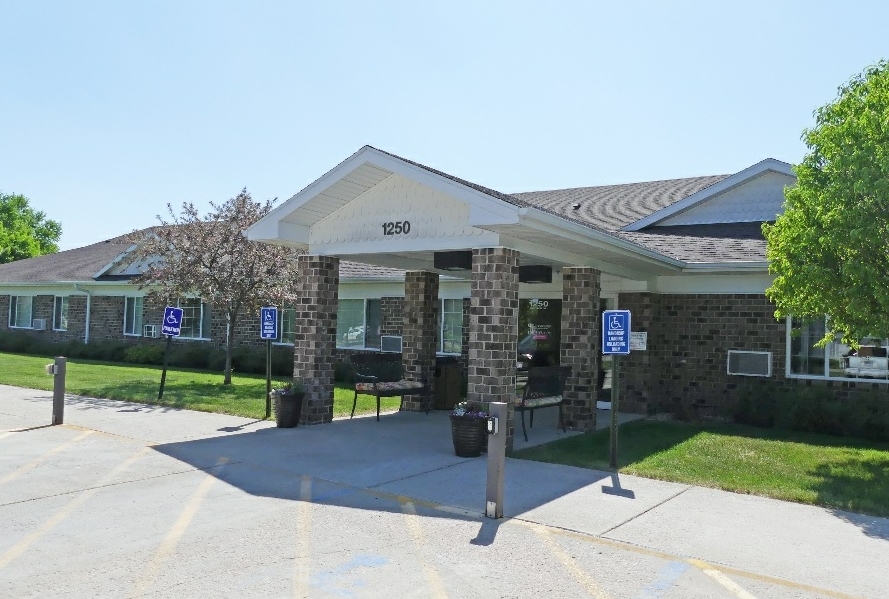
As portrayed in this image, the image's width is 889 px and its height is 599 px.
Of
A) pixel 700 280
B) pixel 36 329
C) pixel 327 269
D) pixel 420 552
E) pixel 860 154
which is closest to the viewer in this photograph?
pixel 420 552

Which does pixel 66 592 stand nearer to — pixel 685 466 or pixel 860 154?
pixel 685 466

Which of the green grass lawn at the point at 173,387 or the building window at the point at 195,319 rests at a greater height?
the building window at the point at 195,319

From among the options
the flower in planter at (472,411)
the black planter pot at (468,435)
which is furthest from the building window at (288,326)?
Answer: the black planter pot at (468,435)

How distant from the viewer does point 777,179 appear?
15.9 m

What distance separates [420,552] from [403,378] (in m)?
9.16

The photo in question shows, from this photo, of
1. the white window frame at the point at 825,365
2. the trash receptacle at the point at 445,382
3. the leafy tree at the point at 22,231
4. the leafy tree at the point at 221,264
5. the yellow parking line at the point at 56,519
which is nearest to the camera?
the yellow parking line at the point at 56,519

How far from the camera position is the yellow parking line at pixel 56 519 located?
559cm

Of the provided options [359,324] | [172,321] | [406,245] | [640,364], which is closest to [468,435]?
[406,245]

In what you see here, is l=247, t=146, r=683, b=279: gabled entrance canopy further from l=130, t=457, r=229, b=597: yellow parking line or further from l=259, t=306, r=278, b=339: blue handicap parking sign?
l=130, t=457, r=229, b=597: yellow parking line

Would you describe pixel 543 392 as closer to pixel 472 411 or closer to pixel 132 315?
pixel 472 411

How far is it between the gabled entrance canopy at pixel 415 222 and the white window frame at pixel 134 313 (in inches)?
661

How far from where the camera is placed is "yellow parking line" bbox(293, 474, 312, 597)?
16.8 feet

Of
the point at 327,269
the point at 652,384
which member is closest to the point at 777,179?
the point at 652,384

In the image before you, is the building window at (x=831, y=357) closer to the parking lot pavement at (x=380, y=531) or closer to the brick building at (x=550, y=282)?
the brick building at (x=550, y=282)
